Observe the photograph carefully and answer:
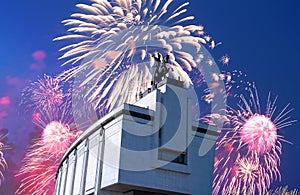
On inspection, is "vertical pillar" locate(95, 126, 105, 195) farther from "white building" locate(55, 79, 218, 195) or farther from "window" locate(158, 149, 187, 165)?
"window" locate(158, 149, 187, 165)

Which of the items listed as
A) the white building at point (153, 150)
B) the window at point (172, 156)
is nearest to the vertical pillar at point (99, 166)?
the white building at point (153, 150)

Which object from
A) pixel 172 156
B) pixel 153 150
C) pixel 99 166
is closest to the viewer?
pixel 153 150

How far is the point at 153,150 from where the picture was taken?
33.9 meters

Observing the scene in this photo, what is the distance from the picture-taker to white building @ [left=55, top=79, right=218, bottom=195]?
33219mm

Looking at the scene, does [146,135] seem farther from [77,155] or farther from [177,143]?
[77,155]

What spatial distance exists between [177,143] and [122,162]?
17.6 feet

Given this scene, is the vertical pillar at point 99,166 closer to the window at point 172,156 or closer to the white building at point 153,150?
the white building at point 153,150

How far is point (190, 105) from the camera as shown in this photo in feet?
122

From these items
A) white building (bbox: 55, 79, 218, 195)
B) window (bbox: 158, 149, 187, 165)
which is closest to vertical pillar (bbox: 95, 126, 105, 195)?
white building (bbox: 55, 79, 218, 195)

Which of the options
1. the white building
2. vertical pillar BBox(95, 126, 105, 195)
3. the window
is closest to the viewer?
the white building

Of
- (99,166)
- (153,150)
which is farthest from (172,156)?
(99,166)

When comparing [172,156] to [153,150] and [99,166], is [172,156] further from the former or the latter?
[99,166]

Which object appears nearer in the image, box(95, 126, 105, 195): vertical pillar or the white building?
the white building

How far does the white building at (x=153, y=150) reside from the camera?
33.2 meters
